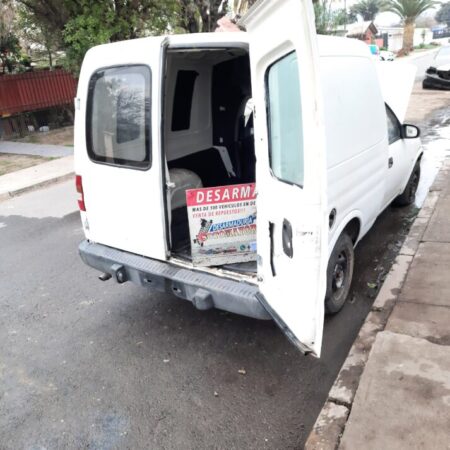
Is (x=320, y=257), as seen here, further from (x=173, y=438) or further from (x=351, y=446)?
(x=173, y=438)

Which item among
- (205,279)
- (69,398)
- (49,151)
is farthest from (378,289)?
(49,151)

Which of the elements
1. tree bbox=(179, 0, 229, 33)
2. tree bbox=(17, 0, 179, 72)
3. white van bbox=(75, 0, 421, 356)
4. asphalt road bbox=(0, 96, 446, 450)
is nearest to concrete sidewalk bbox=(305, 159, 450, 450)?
asphalt road bbox=(0, 96, 446, 450)

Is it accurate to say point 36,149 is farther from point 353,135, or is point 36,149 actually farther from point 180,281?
point 353,135

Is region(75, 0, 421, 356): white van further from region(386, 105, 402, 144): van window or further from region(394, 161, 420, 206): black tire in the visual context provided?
region(394, 161, 420, 206): black tire

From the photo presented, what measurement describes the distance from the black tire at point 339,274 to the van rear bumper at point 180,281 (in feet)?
2.63

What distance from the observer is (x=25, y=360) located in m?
3.44

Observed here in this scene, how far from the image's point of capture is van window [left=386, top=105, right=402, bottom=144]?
4.50 m

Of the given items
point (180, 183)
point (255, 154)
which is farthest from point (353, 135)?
point (180, 183)

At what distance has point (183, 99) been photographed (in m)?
4.48

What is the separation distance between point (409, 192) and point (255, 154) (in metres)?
3.47

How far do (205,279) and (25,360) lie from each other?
158 cm

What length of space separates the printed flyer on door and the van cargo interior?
2.31 ft

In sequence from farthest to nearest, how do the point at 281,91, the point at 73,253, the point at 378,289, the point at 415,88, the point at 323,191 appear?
the point at 415,88 → the point at 73,253 → the point at 378,289 → the point at 281,91 → the point at 323,191

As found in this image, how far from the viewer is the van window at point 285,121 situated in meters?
2.36
